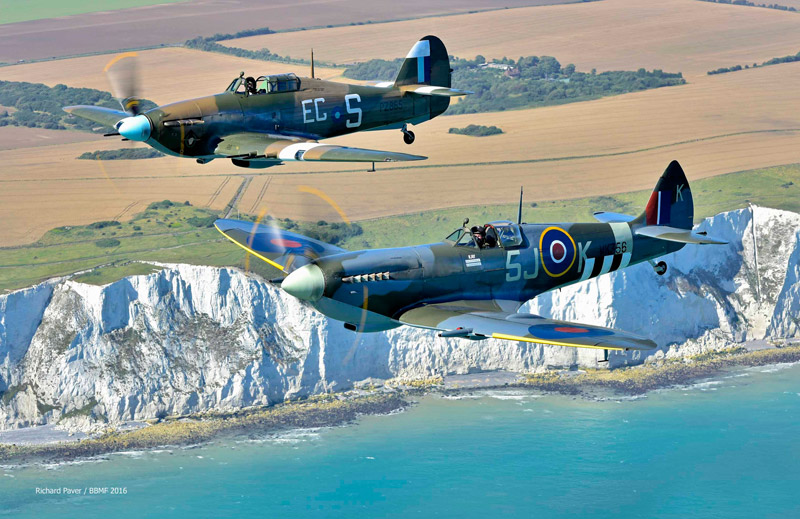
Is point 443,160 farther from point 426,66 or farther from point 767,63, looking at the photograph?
point 767,63

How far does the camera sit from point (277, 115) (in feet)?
109

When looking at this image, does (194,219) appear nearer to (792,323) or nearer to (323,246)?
(323,246)

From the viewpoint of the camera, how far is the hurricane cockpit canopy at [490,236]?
29.0 m

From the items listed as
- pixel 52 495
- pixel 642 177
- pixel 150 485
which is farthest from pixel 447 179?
pixel 52 495

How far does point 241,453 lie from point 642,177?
122 feet

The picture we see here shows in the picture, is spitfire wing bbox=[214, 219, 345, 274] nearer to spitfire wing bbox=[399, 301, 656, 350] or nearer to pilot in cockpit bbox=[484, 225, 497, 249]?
spitfire wing bbox=[399, 301, 656, 350]

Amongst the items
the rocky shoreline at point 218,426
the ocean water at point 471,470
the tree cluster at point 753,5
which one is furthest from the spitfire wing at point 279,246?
the tree cluster at point 753,5

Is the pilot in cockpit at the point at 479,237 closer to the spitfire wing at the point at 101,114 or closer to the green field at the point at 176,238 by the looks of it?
the spitfire wing at the point at 101,114

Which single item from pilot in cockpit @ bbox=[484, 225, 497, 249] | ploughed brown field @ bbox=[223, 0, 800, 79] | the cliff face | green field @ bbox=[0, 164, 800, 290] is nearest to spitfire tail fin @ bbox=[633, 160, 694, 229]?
pilot in cockpit @ bbox=[484, 225, 497, 249]

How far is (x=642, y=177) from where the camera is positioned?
3216 inches

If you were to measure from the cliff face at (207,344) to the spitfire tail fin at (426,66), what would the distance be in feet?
124

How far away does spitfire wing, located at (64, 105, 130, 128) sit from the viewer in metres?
33.4

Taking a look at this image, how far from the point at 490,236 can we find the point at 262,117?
345 inches

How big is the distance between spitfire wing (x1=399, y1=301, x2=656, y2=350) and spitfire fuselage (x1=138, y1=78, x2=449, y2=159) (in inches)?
290
